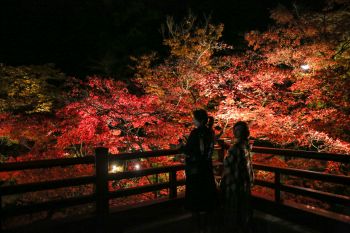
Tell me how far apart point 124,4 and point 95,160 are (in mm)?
24442

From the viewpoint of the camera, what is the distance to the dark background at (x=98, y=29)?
72.8 ft

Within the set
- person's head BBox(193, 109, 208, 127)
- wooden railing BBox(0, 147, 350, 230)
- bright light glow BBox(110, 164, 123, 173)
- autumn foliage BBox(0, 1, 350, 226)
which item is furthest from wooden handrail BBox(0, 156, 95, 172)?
bright light glow BBox(110, 164, 123, 173)

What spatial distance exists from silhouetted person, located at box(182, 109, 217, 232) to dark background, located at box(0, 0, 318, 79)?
17.7 metres

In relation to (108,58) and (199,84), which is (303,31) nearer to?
(199,84)

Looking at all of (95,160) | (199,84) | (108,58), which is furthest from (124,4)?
(95,160)

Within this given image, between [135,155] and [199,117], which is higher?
[199,117]

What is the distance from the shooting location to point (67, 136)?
442 inches

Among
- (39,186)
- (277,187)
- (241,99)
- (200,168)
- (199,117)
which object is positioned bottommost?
(277,187)

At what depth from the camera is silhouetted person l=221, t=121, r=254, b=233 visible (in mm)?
4547

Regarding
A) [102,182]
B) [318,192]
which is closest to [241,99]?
[318,192]

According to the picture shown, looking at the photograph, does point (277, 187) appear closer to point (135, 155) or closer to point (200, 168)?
point (200, 168)

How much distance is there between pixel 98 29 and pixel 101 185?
22.8 metres

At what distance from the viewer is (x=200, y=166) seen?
4.59m

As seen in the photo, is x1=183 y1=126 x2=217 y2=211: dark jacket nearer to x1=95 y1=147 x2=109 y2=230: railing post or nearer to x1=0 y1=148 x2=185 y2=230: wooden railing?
x1=0 y1=148 x2=185 y2=230: wooden railing
